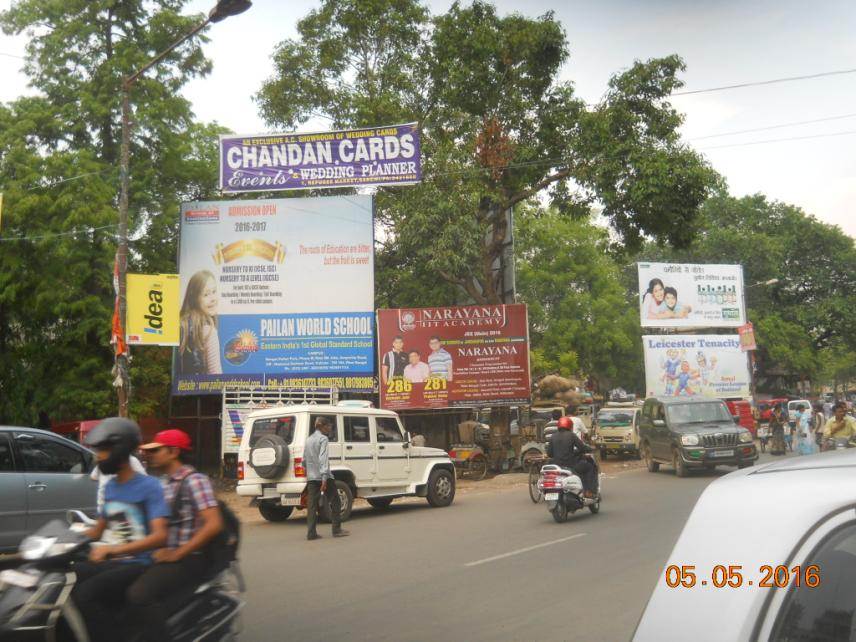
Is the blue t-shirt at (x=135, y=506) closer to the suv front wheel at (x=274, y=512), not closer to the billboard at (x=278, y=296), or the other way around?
the suv front wheel at (x=274, y=512)

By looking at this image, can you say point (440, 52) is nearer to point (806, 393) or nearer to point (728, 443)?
point (728, 443)

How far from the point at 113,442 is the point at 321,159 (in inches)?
769

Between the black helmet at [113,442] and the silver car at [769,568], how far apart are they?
3.61 metres

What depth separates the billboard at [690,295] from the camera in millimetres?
39719

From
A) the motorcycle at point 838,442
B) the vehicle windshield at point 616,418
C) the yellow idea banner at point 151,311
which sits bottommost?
the vehicle windshield at point 616,418

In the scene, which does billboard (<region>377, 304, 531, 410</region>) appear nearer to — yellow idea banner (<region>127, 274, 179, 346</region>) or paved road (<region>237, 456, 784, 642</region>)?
yellow idea banner (<region>127, 274, 179, 346</region>)

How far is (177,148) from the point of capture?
24797 mm

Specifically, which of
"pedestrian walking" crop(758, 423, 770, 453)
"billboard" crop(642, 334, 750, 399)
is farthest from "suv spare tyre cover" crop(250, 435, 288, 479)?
"billboard" crop(642, 334, 750, 399)

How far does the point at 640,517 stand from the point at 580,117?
1285cm

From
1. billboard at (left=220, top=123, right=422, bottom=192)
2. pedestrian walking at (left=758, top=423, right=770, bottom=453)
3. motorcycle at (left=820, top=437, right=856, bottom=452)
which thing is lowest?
pedestrian walking at (left=758, top=423, right=770, bottom=453)

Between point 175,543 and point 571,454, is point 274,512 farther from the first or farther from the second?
point 175,543

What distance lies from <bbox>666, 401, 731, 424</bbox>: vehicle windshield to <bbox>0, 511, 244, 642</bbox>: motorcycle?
17.5m

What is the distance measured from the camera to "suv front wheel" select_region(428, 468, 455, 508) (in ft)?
52.6

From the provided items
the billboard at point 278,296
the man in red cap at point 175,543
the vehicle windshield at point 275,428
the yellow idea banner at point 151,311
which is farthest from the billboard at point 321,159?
the man in red cap at point 175,543
